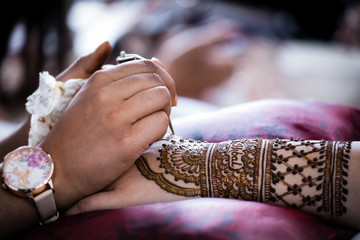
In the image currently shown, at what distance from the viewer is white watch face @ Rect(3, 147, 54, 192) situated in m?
0.53

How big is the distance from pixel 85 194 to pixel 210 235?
25cm

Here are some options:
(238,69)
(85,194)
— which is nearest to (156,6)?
(238,69)

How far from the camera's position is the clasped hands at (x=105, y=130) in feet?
1.74

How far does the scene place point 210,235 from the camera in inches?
16.0

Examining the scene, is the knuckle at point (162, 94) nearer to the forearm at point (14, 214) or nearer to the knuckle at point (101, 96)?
the knuckle at point (101, 96)

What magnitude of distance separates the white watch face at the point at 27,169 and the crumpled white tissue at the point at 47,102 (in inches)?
4.1

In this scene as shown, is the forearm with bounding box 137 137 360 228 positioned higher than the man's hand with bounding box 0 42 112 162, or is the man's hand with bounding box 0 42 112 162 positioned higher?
the man's hand with bounding box 0 42 112 162

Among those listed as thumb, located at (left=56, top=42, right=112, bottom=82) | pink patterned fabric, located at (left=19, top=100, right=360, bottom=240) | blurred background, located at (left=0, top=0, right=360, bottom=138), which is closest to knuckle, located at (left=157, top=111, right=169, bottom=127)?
pink patterned fabric, located at (left=19, top=100, right=360, bottom=240)

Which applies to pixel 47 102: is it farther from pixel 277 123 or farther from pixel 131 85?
pixel 277 123

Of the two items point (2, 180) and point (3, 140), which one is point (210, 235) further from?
point (3, 140)

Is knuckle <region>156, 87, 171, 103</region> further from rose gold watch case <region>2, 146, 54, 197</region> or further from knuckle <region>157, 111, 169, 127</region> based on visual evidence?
rose gold watch case <region>2, 146, 54, 197</region>

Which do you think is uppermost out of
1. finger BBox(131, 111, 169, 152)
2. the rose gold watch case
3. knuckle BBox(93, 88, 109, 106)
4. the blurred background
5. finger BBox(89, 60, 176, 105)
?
finger BBox(89, 60, 176, 105)

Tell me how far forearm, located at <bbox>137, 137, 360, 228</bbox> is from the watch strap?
0.15 meters

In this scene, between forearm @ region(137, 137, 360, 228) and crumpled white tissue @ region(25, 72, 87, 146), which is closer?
forearm @ region(137, 137, 360, 228)
